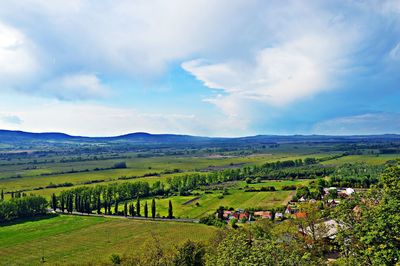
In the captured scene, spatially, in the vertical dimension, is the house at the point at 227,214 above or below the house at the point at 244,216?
below

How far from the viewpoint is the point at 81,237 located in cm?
6056

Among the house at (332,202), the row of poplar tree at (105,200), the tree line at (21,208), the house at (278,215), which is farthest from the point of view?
Answer: the row of poplar tree at (105,200)

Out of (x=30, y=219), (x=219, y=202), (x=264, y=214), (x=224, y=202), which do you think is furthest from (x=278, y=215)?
(x=30, y=219)

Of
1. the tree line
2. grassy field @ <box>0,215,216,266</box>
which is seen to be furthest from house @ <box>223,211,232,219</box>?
the tree line

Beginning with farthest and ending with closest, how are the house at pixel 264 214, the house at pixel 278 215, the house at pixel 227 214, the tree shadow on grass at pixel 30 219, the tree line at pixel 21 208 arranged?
the tree line at pixel 21 208, the tree shadow on grass at pixel 30 219, the house at pixel 227 214, the house at pixel 264 214, the house at pixel 278 215

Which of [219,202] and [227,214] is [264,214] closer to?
[227,214]

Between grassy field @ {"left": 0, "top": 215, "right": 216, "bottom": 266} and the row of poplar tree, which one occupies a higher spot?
the row of poplar tree

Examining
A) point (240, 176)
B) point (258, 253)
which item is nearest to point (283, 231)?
point (258, 253)

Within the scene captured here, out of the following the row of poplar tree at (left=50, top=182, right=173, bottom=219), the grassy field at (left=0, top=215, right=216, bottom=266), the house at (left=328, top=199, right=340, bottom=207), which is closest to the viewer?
the grassy field at (left=0, top=215, right=216, bottom=266)

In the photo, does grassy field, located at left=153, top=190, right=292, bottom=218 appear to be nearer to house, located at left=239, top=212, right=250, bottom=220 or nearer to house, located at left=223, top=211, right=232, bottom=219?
house, located at left=223, top=211, right=232, bottom=219

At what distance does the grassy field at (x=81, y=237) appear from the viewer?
50.1 m

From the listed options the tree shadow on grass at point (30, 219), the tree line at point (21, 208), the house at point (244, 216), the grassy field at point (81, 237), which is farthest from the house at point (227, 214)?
the tree line at point (21, 208)

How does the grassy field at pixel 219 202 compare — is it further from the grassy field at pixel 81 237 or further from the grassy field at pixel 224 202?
the grassy field at pixel 81 237

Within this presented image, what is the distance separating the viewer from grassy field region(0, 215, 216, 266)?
164ft
